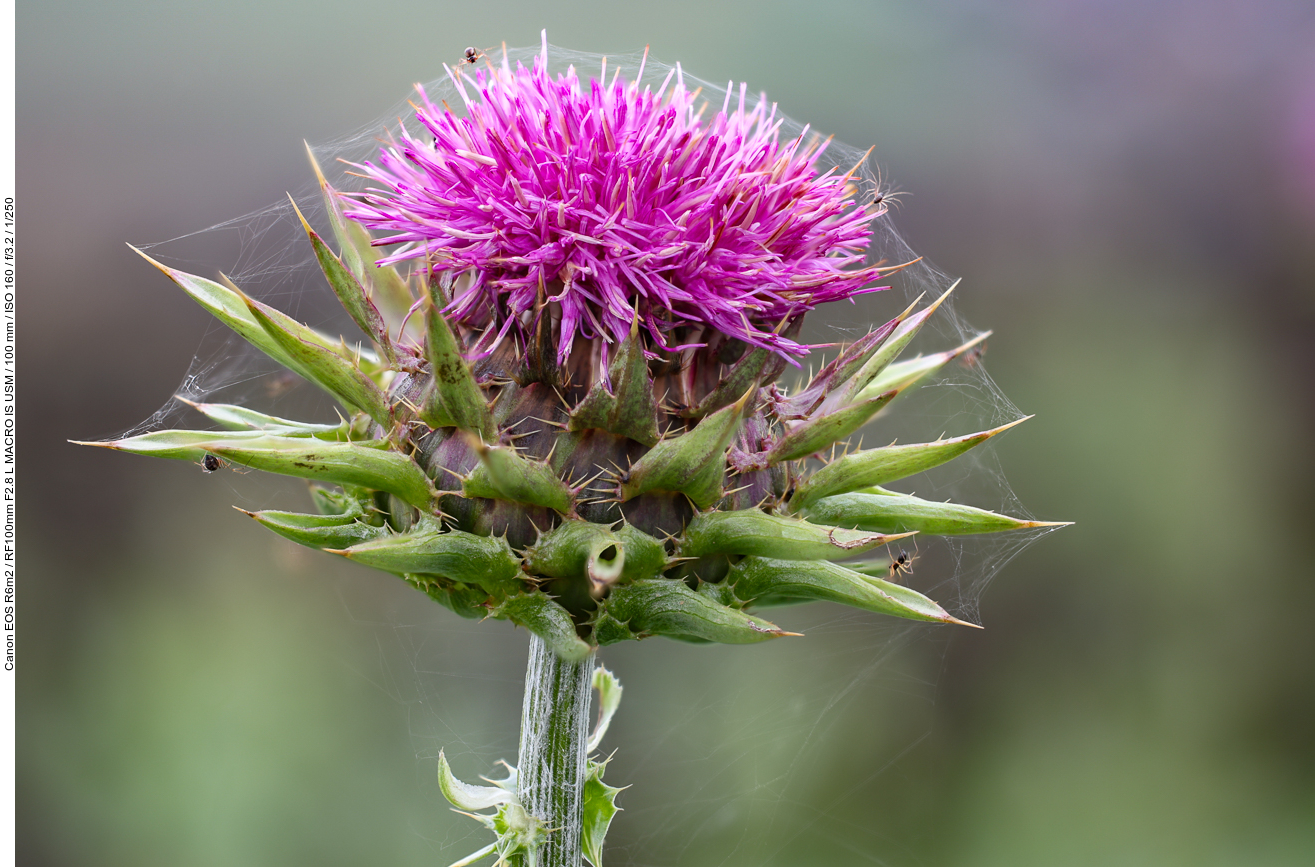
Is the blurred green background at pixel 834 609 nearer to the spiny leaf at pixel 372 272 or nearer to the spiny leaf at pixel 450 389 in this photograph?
the spiny leaf at pixel 372 272

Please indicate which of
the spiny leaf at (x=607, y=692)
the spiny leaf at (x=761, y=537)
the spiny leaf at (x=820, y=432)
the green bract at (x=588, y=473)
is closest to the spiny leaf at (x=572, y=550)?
the green bract at (x=588, y=473)

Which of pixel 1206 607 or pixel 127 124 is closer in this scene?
pixel 1206 607

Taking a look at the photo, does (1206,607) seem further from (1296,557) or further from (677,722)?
(677,722)

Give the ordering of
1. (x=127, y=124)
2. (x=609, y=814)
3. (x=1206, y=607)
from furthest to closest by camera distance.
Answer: (x=127, y=124) < (x=1206, y=607) < (x=609, y=814)

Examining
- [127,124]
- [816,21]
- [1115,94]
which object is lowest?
[127,124]

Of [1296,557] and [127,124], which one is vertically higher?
[127,124]

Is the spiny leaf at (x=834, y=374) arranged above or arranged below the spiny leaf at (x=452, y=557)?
above

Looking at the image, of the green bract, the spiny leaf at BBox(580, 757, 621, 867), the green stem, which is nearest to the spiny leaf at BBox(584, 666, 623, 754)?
the spiny leaf at BBox(580, 757, 621, 867)

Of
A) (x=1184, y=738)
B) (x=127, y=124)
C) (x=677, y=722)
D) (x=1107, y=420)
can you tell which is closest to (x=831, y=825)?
(x=677, y=722)
